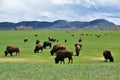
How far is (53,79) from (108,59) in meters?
19.8

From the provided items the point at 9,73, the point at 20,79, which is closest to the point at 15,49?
the point at 9,73

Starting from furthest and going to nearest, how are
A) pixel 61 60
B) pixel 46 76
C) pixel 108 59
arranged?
pixel 108 59 → pixel 61 60 → pixel 46 76

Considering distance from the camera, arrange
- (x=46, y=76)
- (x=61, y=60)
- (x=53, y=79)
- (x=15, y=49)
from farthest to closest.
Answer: (x=15, y=49), (x=61, y=60), (x=46, y=76), (x=53, y=79)

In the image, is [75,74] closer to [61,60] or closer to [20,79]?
[20,79]

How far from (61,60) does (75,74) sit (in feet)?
39.1

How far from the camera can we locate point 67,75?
73.0ft

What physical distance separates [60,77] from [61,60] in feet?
43.9

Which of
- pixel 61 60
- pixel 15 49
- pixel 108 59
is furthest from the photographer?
pixel 15 49

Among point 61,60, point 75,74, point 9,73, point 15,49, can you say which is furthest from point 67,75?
point 15,49

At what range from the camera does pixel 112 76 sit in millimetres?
21859

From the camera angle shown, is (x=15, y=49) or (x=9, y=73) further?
(x=15, y=49)

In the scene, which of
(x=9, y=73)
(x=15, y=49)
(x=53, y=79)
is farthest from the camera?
(x=15, y=49)

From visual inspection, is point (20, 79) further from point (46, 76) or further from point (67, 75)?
point (67, 75)

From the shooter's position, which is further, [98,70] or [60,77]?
[98,70]
